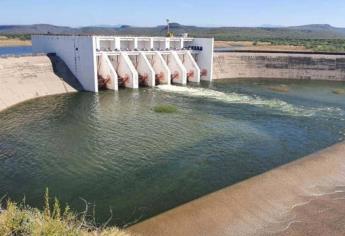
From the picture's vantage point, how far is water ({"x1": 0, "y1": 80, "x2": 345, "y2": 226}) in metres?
19.8

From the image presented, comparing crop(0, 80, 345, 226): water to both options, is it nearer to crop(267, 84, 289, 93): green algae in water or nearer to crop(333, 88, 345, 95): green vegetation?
crop(267, 84, 289, 93): green algae in water

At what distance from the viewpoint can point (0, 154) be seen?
2489cm

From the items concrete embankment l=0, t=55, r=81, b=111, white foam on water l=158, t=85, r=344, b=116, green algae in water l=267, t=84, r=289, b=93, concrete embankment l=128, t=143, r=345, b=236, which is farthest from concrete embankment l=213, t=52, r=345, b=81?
concrete embankment l=128, t=143, r=345, b=236

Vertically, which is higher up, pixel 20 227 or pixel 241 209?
pixel 20 227

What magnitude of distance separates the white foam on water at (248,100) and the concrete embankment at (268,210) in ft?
63.3

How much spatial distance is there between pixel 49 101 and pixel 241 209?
31.1 m

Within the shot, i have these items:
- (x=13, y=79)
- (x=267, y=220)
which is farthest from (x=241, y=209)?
(x=13, y=79)

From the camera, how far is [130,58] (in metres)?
54.5

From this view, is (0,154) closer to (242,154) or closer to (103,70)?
(242,154)

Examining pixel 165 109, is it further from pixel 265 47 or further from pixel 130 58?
pixel 265 47

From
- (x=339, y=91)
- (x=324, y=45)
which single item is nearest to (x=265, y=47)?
(x=324, y=45)

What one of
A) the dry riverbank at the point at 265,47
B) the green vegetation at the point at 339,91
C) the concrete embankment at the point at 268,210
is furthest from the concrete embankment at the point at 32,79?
the dry riverbank at the point at 265,47

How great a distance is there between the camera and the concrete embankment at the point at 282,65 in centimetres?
6588

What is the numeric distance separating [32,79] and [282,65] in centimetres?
4599
